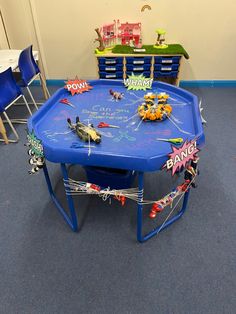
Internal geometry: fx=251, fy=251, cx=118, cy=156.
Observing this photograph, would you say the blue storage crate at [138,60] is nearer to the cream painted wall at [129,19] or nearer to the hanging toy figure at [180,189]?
the cream painted wall at [129,19]

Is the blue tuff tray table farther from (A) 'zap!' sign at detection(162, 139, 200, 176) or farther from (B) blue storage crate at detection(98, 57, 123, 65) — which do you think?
(B) blue storage crate at detection(98, 57, 123, 65)

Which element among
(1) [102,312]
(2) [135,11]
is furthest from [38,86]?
(1) [102,312]

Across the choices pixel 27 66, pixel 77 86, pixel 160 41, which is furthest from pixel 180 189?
pixel 160 41

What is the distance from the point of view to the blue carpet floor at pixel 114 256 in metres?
1.27

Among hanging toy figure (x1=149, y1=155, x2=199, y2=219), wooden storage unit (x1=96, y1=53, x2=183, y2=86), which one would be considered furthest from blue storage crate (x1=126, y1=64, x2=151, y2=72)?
hanging toy figure (x1=149, y1=155, x2=199, y2=219)

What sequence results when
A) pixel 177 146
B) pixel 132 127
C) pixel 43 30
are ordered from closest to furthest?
pixel 177 146 → pixel 132 127 → pixel 43 30

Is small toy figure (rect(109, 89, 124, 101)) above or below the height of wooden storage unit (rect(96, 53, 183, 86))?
above

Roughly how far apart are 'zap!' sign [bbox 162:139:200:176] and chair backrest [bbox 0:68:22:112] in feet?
5.67

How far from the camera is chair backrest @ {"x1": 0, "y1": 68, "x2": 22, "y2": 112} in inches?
88.6

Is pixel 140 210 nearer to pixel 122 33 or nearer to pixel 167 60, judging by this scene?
pixel 167 60

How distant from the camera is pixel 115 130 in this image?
141cm

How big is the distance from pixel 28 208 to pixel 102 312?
2.87 feet

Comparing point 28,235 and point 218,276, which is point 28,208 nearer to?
point 28,235

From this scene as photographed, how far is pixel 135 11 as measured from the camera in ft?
9.92
